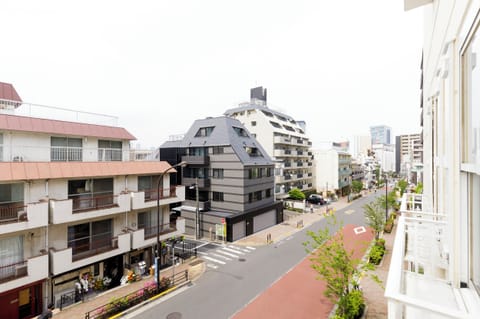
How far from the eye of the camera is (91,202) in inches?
564

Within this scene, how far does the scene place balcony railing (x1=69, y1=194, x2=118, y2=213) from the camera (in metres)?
13.7

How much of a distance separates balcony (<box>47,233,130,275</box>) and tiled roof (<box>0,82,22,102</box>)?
11314mm

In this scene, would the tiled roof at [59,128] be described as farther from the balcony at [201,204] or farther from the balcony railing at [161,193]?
the balcony at [201,204]

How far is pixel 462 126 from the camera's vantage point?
8.13ft

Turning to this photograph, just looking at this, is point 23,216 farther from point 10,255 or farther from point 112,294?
point 112,294

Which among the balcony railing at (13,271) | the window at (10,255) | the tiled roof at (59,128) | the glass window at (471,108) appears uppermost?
the tiled roof at (59,128)

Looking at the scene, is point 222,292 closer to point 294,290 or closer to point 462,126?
point 294,290

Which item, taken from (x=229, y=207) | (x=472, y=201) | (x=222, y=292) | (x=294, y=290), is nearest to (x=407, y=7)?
(x=472, y=201)

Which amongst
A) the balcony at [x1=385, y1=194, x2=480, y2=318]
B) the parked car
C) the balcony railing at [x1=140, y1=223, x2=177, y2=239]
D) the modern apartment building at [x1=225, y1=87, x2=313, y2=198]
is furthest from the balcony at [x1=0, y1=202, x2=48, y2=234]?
the parked car

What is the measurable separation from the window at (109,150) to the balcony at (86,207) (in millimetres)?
3314

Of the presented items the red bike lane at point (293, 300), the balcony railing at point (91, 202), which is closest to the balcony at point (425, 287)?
the red bike lane at point (293, 300)

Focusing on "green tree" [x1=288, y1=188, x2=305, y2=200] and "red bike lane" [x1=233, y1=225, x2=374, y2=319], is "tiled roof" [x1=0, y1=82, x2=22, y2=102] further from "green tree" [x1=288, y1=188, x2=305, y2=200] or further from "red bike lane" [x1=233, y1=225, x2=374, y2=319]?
"green tree" [x1=288, y1=188, x2=305, y2=200]

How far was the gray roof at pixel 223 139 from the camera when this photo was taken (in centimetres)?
2596

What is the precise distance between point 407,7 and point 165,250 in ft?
67.4
